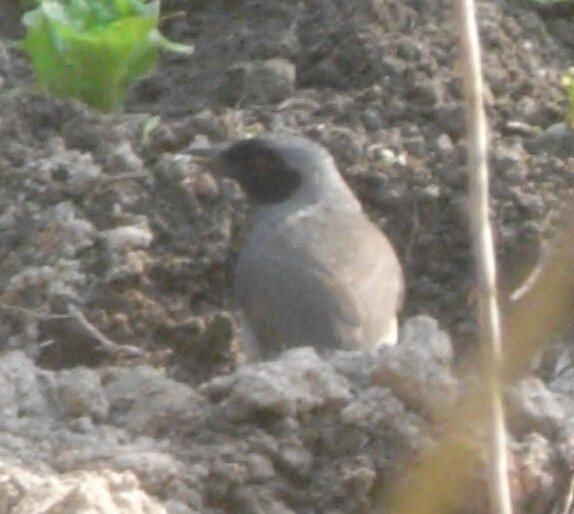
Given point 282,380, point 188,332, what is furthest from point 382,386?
point 188,332

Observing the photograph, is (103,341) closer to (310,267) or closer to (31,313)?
(31,313)

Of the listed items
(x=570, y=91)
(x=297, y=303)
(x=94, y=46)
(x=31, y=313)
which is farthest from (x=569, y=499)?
(x=94, y=46)

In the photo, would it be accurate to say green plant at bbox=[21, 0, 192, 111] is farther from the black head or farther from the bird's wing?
the bird's wing

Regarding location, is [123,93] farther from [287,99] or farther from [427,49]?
[427,49]

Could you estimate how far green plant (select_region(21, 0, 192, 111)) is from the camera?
6043 millimetres

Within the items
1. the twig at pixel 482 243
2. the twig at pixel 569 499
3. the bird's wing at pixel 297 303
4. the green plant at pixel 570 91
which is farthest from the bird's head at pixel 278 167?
the twig at pixel 482 243

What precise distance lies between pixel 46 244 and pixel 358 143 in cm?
→ 110

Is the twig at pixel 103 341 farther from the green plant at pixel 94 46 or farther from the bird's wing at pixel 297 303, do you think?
the green plant at pixel 94 46

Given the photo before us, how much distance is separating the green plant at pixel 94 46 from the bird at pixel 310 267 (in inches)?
22.5

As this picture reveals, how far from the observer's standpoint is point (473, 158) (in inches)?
89.2

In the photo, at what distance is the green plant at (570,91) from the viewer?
20.3 feet

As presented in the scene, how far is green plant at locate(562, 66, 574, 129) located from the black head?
91cm

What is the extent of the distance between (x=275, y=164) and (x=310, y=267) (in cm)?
61

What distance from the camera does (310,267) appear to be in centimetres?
521
